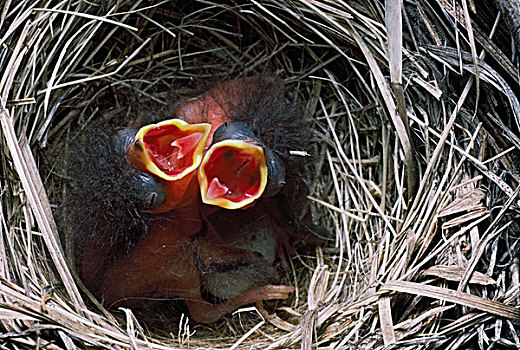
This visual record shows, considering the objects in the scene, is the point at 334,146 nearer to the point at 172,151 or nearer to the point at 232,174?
the point at 232,174

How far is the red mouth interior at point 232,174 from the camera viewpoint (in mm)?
1436

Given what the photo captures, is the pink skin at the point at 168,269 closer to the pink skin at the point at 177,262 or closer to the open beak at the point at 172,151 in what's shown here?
the pink skin at the point at 177,262

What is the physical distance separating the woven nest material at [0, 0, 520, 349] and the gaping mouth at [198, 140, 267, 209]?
368mm

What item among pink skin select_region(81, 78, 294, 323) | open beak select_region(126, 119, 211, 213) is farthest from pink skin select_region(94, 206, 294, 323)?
open beak select_region(126, 119, 211, 213)

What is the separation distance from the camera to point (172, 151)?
57.2 inches

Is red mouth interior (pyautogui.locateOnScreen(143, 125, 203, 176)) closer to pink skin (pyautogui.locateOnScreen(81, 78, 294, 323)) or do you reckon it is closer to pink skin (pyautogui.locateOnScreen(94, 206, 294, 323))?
pink skin (pyautogui.locateOnScreen(81, 78, 294, 323))

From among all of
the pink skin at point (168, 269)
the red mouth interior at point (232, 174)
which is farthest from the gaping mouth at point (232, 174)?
the pink skin at point (168, 269)

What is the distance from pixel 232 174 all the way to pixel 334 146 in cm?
52

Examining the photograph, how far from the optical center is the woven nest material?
135 cm

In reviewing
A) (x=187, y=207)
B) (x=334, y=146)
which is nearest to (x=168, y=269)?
(x=187, y=207)

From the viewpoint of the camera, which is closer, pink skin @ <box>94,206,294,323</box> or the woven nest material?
the woven nest material

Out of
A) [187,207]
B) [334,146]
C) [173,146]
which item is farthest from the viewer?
[334,146]

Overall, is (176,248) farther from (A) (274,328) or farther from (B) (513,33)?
(B) (513,33)

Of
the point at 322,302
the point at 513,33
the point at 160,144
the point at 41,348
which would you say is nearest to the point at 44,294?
the point at 41,348
